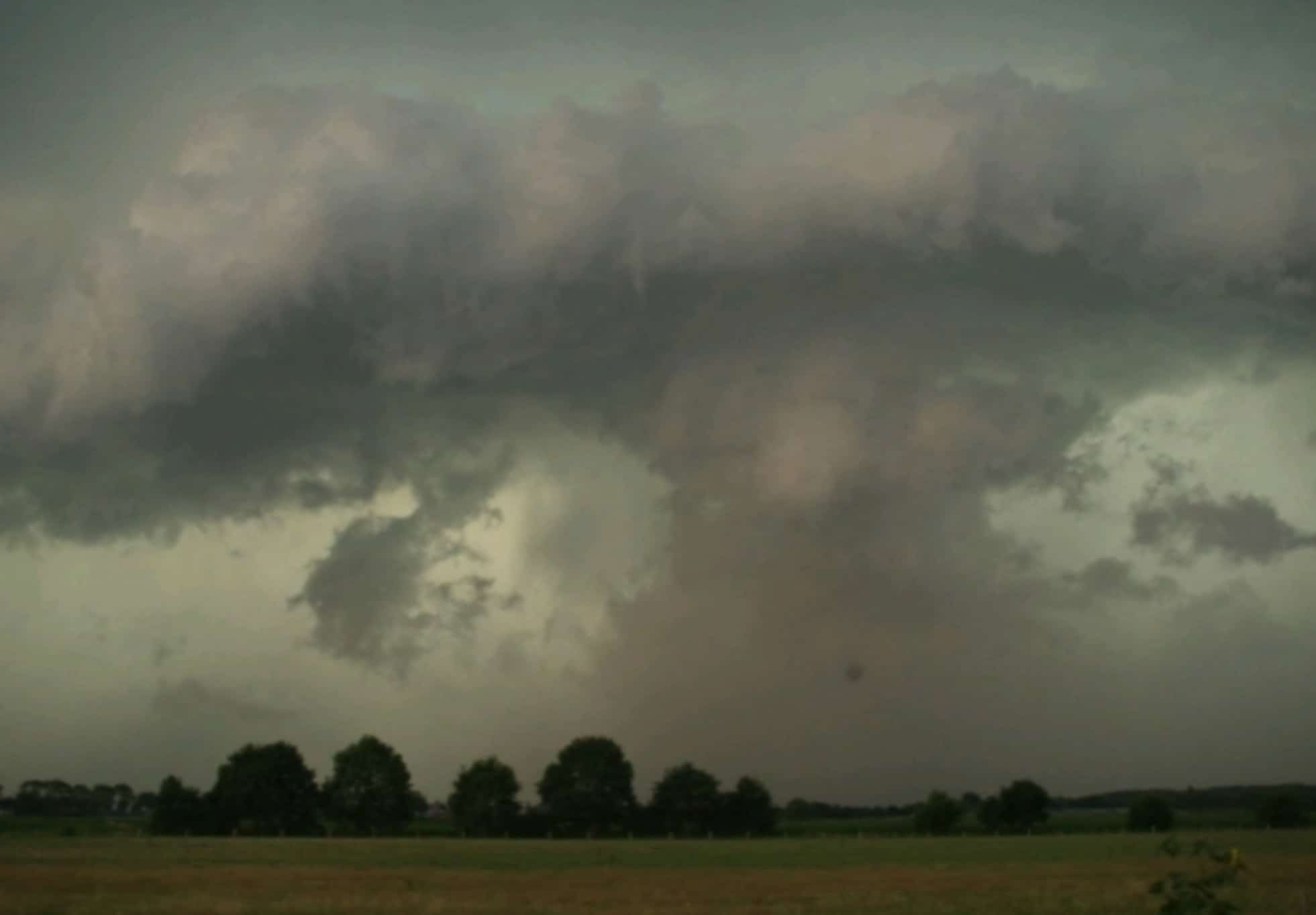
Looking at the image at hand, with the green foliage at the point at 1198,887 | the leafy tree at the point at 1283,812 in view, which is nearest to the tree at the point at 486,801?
the leafy tree at the point at 1283,812

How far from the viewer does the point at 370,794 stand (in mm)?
149500

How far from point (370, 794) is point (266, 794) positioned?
1162cm

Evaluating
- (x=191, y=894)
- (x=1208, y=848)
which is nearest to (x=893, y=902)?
(x=191, y=894)

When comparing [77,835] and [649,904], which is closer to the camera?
[649,904]

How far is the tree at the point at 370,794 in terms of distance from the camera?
14862 cm

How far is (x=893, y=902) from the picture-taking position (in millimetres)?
42031

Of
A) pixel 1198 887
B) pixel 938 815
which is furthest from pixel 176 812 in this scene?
pixel 1198 887

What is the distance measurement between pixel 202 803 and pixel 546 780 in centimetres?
3798

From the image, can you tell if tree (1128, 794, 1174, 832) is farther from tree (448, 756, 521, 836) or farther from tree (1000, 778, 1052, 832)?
tree (448, 756, 521, 836)

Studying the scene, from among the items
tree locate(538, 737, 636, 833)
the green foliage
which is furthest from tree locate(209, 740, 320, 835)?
the green foliage

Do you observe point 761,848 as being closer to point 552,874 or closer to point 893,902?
point 552,874

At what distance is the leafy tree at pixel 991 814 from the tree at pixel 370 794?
218 ft

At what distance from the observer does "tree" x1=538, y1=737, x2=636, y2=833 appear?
146500 millimetres

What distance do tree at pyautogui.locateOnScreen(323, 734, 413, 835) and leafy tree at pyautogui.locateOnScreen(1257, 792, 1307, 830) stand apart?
93.0 meters
